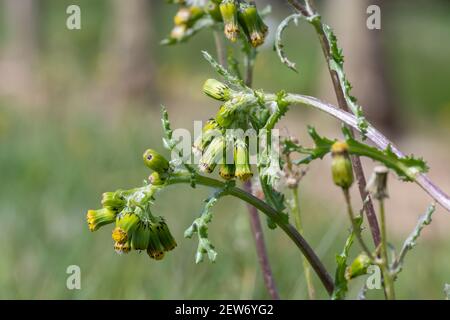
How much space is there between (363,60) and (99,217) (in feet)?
25.4

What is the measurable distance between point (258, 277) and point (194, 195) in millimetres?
1566

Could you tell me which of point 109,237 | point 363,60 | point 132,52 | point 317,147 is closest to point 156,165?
point 317,147

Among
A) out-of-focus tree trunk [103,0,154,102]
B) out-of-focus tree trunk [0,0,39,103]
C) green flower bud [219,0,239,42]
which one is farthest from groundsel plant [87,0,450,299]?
out-of-focus tree trunk [0,0,39,103]

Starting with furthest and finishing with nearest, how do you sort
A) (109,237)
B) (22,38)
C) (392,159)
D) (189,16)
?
1. (22,38)
2. (109,237)
3. (189,16)
4. (392,159)

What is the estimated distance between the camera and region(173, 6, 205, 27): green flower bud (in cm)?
204

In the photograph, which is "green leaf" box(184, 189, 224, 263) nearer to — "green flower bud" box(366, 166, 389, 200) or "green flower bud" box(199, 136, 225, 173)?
"green flower bud" box(199, 136, 225, 173)

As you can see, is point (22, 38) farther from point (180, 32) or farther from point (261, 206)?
point (261, 206)

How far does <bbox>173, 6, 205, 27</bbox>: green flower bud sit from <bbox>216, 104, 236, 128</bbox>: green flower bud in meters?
0.74

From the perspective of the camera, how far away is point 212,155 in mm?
1366

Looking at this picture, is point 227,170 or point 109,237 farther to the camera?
point 109,237

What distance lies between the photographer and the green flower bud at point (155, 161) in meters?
1.29

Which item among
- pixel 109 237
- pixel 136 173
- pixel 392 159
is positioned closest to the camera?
pixel 392 159

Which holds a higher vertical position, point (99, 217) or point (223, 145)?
point (223, 145)

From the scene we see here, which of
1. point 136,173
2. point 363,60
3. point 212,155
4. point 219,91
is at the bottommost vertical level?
point 212,155
